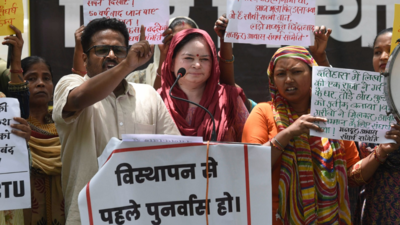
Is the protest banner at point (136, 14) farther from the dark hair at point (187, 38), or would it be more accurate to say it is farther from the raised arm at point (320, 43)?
the raised arm at point (320, 43)

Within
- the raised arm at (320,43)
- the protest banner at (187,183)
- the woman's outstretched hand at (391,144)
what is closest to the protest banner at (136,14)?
the raised arm at (320,43)

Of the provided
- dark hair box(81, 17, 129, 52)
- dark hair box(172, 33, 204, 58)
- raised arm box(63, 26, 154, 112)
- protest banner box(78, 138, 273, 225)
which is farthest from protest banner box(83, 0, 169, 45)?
protest banner box(78, 138, 273, 225)

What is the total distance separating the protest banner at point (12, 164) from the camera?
8.32ft

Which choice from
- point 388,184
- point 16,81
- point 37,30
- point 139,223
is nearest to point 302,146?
point 388,184

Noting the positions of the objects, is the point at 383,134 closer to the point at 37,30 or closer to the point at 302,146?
the point at 302,146

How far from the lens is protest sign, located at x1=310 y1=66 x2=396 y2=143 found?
270 centimetres

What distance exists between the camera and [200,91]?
10.9 ft

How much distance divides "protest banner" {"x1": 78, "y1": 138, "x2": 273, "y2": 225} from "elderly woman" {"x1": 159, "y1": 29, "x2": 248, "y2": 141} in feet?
3.24

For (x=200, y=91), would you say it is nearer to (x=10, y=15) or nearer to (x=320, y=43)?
(x=320, y=43)

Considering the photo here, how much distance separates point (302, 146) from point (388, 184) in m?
0.60

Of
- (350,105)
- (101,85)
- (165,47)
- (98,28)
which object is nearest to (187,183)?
(101,85)

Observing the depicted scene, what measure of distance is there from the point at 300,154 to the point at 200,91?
2.86 ft

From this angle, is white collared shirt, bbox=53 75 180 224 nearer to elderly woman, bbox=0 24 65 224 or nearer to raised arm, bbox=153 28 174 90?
elderly woman, bbox=0 24 65 224

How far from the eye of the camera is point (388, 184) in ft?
9.57
